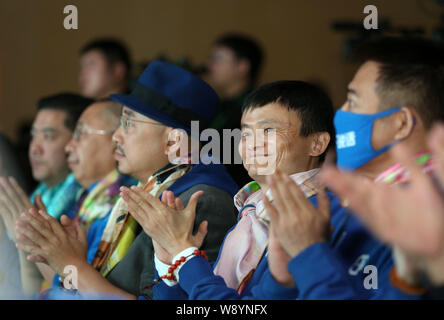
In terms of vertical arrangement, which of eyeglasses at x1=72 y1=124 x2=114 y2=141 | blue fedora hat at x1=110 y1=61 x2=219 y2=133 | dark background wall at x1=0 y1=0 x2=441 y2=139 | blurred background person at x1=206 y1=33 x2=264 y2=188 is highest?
dark background wall at x1=0 y1=0 x2=441 y2=139

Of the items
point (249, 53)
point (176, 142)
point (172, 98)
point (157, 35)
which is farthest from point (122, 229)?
point (157, 35)

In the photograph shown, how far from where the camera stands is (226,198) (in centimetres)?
192

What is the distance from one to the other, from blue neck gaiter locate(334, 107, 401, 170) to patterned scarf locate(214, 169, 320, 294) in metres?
0.13

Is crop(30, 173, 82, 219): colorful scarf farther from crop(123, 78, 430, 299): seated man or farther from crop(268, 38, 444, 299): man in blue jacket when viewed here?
crop(268, 38, 444, 299): man in blue jacket

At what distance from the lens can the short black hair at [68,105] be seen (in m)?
2.92

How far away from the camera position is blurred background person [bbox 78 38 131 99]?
3.96m

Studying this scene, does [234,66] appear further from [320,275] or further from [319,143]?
[320,275]

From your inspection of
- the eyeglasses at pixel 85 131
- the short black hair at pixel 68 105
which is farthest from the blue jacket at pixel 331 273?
the short black hair at pixel 68 105

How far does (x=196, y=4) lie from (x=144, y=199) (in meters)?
4.83

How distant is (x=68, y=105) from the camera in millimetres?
2936

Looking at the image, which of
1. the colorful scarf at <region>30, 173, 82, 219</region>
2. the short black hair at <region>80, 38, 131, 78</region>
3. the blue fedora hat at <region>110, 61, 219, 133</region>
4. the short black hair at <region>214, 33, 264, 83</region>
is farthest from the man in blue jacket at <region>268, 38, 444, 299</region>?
the short black hair at <region>80, 38, 131, 78</region>

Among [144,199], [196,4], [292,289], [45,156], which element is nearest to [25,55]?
[196,4]

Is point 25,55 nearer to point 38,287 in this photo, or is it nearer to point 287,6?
point 287,6

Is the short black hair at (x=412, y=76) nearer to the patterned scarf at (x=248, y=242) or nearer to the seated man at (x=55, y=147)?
the patterned scarf at (x=248, y=242)
